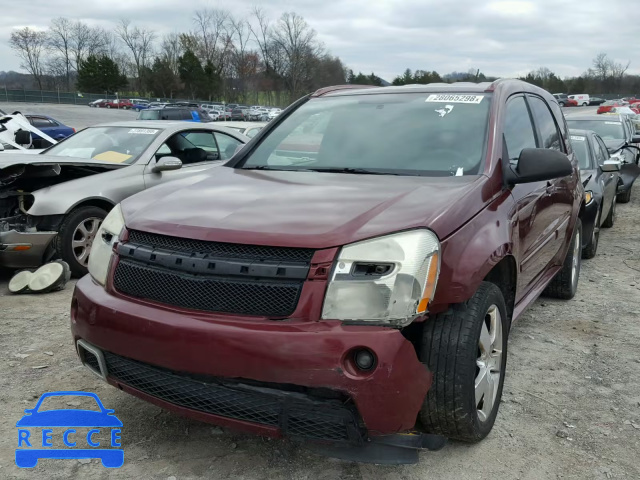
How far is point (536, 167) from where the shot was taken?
125 inches

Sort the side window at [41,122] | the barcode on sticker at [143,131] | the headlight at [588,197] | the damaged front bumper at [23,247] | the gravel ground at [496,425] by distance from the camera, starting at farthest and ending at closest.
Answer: the side window at [41,122]
the barcode on sticker at [143,131]
the headlight at [588,197]
the damaged front bumper at [23,247]
the gravel ground at [496,425]

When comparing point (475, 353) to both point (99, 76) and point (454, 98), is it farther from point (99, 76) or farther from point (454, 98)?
point (99, 76)

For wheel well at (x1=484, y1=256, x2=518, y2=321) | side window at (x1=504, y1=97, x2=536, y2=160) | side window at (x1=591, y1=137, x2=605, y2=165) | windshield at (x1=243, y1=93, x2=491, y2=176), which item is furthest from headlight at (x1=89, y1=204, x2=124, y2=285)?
side window at (x1=591, y1=137, x2=605, y2=165)

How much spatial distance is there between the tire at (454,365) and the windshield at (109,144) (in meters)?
4.89

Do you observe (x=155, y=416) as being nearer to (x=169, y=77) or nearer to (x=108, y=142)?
(x=108, y=142)

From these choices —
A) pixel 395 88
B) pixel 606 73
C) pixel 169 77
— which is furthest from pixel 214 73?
pixel 395 88

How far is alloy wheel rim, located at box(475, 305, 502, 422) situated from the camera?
9.13ft

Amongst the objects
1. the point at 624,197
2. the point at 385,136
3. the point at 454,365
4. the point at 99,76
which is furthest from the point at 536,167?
the point at 99,76

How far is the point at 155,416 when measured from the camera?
3197mm

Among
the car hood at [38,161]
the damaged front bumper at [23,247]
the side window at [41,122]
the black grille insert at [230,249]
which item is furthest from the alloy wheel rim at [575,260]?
the side window at [41,122]

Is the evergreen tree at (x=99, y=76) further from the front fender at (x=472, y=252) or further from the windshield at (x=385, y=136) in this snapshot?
the front fender at (x=472, y=252)

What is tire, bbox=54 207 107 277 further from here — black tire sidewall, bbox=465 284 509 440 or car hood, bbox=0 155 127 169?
black tire sidewall, bbox=465 284 509 440

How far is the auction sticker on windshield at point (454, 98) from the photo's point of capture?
3650mm

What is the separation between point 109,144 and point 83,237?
1425 millimetres
